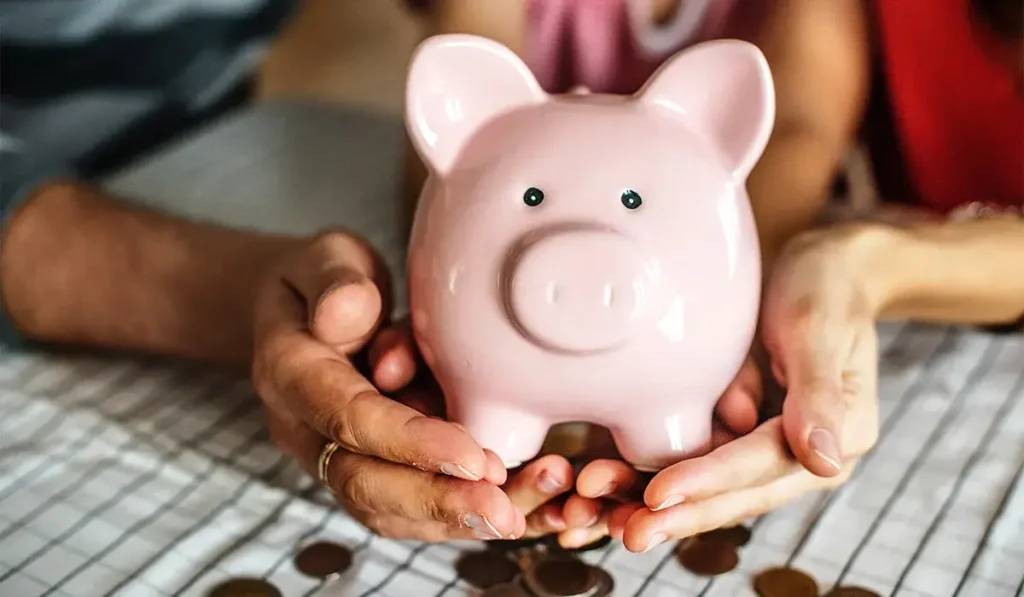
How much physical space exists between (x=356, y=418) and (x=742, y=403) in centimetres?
23

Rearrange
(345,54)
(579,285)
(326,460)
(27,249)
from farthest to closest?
(345,54), (27,249), (326,460), (579,285)

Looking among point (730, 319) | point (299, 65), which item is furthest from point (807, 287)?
point (299, 65)

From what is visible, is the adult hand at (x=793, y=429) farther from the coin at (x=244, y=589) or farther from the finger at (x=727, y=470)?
the coin at (x=244, y=589)

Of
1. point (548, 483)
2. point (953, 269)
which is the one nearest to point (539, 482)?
point (548, 483)

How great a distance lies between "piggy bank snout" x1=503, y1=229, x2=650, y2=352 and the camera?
0.50m

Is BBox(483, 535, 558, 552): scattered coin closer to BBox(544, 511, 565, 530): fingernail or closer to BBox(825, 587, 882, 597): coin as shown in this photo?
BBox(544, 511, 565, 530): fingernail

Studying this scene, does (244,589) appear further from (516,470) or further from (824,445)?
(824,445)

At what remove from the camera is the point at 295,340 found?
24.6 inches

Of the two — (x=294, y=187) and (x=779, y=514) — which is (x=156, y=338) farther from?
(x=779, y=514)

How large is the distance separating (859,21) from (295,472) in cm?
61

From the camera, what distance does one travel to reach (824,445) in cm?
54

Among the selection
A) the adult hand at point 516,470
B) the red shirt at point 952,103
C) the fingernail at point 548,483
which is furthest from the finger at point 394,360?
the red shirt at point 952,103

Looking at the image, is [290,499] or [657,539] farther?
[290,499]

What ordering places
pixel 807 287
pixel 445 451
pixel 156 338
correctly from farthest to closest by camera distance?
pixel 156 338, pixel 807 287, pixel 445 451
